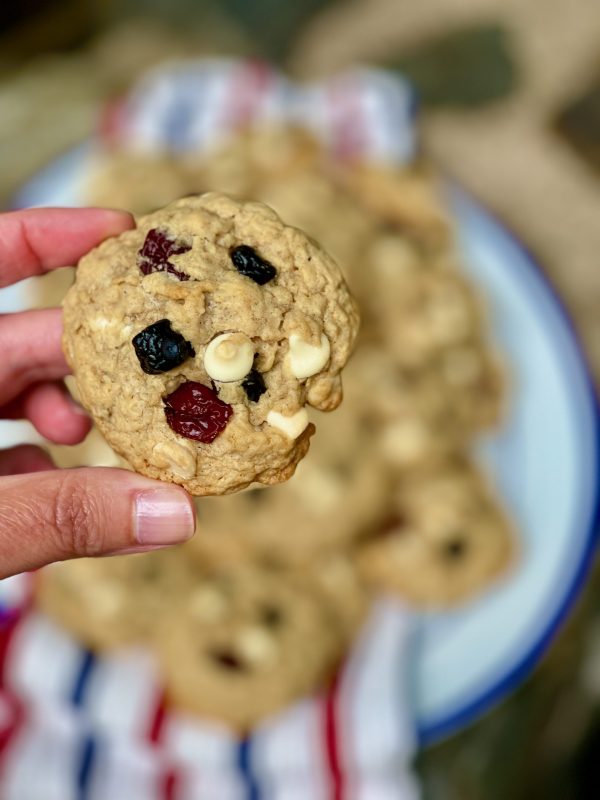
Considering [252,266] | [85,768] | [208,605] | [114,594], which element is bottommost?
[85,768]

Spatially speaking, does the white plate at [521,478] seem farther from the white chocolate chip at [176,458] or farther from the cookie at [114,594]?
the white chocolate chip at [176,458]

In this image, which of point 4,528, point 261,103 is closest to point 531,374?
point 261,103

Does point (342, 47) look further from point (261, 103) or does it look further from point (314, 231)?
point (314, 231)

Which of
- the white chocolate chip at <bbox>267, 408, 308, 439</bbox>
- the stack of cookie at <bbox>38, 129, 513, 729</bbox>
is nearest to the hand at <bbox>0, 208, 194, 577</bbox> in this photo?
the white chocolate chip at <bbox>267, 408, 308, 439</bbox>

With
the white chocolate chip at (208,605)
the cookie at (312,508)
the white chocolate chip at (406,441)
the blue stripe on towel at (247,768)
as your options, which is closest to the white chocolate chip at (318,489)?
the cookie at (312,508)

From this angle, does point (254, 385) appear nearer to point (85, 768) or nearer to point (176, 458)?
point (176, 458)

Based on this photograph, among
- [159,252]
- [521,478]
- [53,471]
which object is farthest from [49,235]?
[521,478]

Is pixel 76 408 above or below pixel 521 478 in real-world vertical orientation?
below
